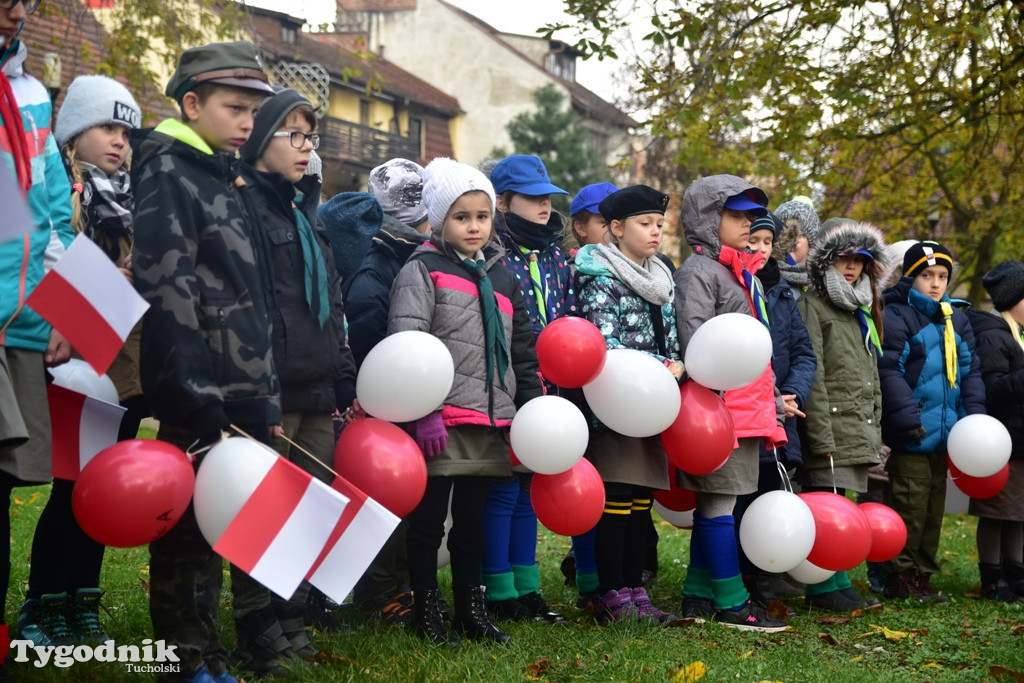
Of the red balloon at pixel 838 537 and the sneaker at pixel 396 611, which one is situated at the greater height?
the red balloon at pixel 838 537

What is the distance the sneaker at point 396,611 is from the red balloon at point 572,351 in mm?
1258

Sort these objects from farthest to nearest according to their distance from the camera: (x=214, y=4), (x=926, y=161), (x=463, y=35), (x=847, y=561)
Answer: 1. (x=463, y=35)
2. (x=926, y=161)
3. (x=214, y=4)
4. (x=847, y=561)

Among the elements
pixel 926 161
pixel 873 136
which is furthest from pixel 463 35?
pixel 873 136

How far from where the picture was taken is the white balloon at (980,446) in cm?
623

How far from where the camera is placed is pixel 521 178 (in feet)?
18.0

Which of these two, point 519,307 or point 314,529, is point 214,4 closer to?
point 519,307

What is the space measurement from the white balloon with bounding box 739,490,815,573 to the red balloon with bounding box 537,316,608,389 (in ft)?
3.88

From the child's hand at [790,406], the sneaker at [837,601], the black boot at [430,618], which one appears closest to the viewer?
the black boot at [430,618]

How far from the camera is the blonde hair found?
275 inches

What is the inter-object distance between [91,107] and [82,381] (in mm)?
1157

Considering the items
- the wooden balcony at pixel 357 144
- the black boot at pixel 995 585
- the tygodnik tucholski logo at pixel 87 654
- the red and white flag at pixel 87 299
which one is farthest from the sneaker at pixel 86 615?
the wooden balcony at pixel 357 144

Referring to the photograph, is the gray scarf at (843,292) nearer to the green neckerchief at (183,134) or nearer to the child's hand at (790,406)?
the child's hand at (790,406)

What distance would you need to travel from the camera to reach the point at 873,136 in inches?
412

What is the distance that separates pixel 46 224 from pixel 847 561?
3.82 metres
